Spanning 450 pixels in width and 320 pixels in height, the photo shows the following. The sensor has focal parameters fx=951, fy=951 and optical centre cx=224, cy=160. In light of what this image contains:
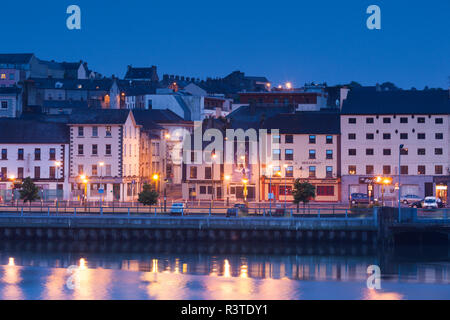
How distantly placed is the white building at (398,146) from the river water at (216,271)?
26.2 metres

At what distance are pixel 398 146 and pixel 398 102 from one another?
201 inches

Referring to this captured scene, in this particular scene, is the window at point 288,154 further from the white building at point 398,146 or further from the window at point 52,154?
the window at point 52,154

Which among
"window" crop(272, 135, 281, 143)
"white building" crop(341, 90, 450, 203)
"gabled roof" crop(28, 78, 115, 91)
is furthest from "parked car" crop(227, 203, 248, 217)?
"gabled roof" crop(28, 78, 115, 91)

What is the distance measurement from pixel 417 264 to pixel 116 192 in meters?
42.8

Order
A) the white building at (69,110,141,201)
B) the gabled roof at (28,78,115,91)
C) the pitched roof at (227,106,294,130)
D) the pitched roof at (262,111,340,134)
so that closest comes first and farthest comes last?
the white building at (69,110,141,201) → the pitched roof at (262,111,340,134) → the pitched roof at (227,106,294,130) → the gabled roof at (28,78,115,91)

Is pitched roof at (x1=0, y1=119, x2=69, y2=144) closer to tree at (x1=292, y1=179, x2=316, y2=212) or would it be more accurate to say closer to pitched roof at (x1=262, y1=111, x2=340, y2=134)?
pitched roof at (x1=262, y1=111, x2=340, y2=134)

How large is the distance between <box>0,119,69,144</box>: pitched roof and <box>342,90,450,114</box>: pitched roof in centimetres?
2983

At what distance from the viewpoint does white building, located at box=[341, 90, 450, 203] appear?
97.9m

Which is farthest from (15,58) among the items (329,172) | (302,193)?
(302,193)

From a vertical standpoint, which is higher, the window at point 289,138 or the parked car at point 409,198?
the window at point 289,138

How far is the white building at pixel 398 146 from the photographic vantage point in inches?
3853

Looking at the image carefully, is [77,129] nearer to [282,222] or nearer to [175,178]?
[175,178]

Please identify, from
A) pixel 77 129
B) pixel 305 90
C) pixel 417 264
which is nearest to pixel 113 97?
pixel 305 90

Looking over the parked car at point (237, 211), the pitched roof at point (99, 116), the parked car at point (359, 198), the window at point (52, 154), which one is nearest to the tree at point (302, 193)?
the parked car at point (359, 198)
